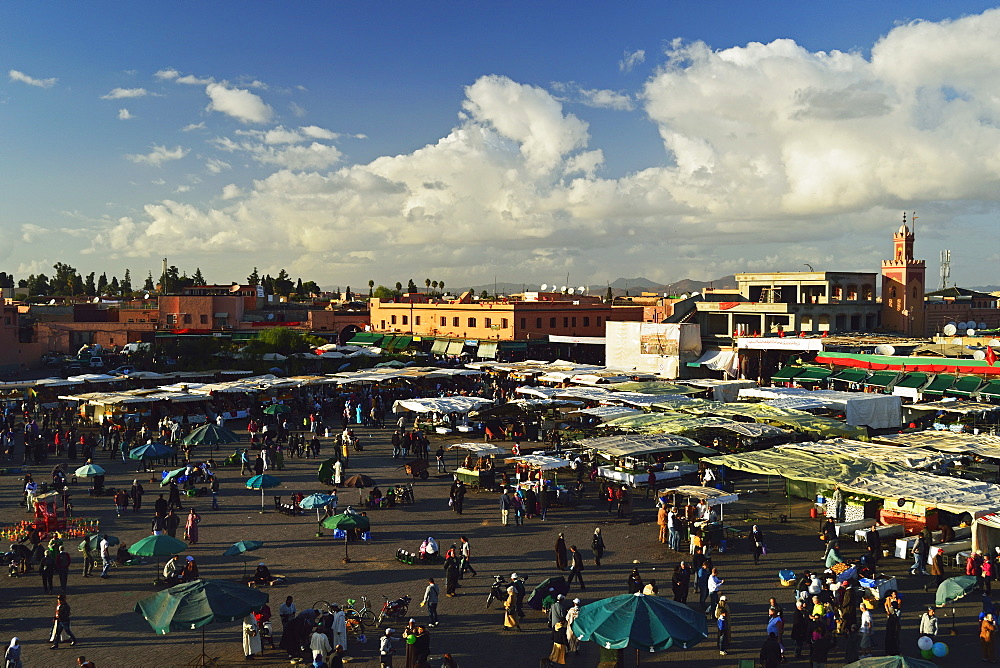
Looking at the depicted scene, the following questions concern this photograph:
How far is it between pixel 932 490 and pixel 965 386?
20.5 metres

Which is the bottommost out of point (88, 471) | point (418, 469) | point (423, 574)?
point (423, 574)

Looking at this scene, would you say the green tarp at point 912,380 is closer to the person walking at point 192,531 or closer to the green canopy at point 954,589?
the green canopy at point 954,589

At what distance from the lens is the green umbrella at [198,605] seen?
11.5 m

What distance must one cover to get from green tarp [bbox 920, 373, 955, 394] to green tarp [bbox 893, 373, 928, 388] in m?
0.51

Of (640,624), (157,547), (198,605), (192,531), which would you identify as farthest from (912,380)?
(198,605)

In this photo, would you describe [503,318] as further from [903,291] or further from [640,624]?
[640,624]

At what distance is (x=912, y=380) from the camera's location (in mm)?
36750

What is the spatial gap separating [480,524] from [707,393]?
19.2 metres

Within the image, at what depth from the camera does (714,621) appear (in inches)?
547

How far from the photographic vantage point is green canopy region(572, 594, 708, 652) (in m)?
10.9

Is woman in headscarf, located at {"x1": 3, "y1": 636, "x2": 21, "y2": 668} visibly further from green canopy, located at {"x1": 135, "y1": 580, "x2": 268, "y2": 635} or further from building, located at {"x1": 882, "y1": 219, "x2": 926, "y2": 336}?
building, located at {"x1": 882, "y1": 219, "x2": 926, "y2": 336}

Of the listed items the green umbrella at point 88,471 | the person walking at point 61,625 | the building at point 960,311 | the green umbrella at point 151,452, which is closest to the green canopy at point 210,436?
the green umbrella at point 151,452

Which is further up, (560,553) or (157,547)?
(157,547)

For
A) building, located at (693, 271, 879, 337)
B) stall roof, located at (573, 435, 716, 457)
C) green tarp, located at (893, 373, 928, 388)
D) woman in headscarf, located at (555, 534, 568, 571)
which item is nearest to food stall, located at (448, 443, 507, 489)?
stall roof, located at (573, 435, 716, 457)
